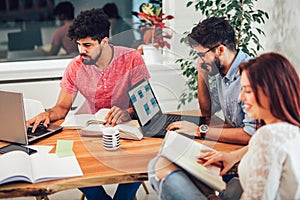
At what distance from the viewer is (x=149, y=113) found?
200 centimetres

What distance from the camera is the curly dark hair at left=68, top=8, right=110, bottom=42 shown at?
2.22 m

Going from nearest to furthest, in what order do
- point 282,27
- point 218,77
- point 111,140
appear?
point 111,140 < point 218,77 < point 282,27

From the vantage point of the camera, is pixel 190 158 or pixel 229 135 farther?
pixel 229 135

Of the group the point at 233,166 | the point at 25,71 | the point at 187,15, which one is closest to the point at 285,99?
the point at 233,166

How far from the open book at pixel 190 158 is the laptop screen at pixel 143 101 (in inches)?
9.5

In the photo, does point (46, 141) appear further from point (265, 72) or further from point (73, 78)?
point (265, 72)

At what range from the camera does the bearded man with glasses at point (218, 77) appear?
1.91 meters

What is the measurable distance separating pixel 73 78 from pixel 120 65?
0.37m

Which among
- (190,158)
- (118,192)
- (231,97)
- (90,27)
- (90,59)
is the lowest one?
(118,192)

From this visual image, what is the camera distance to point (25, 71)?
11.5 ft

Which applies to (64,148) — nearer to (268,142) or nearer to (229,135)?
(229,135)

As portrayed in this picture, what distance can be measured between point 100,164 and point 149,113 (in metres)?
0.38

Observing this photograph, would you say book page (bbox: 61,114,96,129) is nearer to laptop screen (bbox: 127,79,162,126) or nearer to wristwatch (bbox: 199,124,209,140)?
laptop screen (bbox: 127,79,162,126)

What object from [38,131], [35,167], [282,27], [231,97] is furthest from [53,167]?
[282,27]
